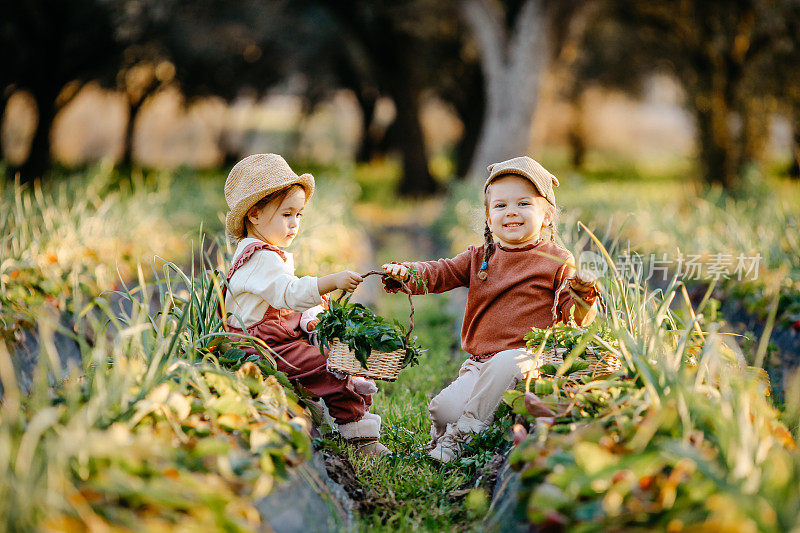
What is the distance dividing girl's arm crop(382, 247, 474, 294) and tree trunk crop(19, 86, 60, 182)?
925cm

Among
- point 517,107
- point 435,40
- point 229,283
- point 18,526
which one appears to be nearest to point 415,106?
point 435,40

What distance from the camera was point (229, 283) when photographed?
311 centimetres

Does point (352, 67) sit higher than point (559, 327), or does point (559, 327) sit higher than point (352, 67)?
point (352, 67)

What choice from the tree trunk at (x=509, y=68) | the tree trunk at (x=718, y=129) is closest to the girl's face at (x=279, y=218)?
the tree trunk at (x=509, y=68)

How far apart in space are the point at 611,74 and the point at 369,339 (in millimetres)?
18342

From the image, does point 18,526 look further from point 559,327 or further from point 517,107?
point 517,107

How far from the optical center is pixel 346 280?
2.89 metres

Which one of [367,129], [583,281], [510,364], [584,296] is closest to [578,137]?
[367,129]

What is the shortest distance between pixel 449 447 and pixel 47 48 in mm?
9693

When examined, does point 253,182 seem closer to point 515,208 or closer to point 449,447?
point 515,208

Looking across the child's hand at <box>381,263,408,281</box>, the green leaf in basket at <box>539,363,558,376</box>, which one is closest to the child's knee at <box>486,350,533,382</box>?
the green leaf in basket at <box>539,363,558,376</box>

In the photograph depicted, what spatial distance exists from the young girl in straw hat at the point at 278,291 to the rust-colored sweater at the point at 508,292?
0.49 m

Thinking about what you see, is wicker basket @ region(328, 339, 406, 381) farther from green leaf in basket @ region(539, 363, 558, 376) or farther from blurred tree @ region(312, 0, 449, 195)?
blurred tree @ region(312, 0, 449, 195)

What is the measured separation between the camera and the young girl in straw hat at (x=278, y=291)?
3.03m
